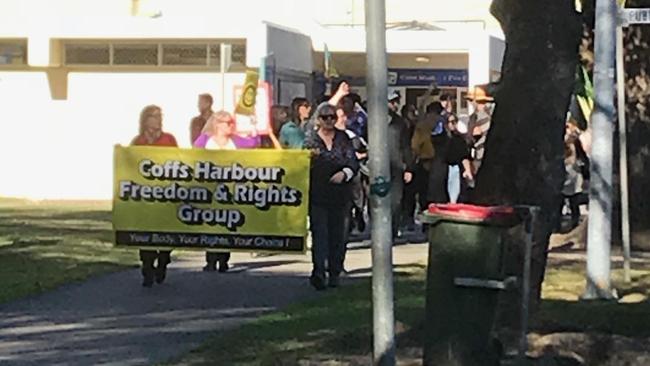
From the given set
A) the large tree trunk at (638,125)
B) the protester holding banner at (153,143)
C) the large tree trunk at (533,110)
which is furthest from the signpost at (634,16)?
the large tree trunk at (638,125)

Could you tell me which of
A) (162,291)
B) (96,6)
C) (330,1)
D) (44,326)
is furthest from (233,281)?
(330,1)

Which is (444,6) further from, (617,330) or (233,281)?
(617,330)

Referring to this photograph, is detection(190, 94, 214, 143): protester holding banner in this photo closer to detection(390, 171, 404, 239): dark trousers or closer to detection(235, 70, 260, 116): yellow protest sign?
detection(235, 70, 260, 116): yellow protest sign

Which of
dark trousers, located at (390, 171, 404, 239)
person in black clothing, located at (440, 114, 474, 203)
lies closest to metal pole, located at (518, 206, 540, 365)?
dark trousers, located at (390, 171, 404, 239)

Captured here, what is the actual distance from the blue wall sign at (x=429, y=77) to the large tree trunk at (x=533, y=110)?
83.8ft

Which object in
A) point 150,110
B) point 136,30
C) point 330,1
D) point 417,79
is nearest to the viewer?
point 150,110

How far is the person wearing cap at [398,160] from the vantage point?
66.0ft

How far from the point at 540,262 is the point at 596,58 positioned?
10.4 ft

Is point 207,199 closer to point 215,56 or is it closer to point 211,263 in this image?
point 211,263

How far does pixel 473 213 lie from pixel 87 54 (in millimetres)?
24451

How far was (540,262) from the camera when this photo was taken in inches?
470

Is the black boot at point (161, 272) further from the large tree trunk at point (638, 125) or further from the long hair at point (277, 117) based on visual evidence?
the large tree trunk at point (638, 125)

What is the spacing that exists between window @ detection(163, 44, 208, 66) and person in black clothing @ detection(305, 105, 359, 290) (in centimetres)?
1697

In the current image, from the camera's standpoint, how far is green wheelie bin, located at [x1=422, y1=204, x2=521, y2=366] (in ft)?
30.6
